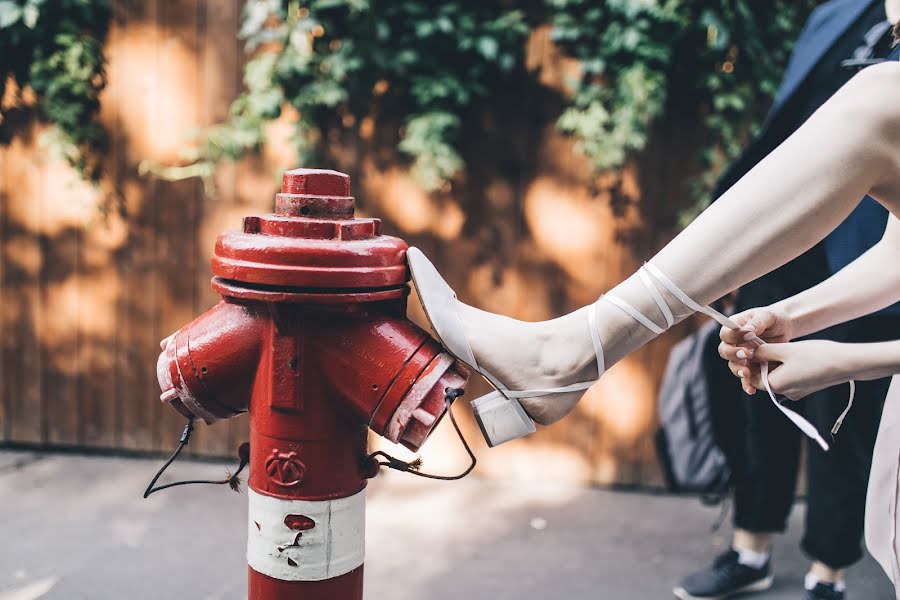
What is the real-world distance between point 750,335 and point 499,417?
1.63 feet

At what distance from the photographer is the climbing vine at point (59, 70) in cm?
356

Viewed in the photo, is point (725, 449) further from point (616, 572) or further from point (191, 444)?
point (191, 444)

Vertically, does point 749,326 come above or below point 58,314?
above

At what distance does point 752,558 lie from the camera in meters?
2.89

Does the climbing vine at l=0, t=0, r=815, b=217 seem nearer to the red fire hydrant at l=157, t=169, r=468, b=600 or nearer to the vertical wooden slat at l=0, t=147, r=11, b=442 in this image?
the vertical wooden slat at l=0, t=147, r=11, b=442

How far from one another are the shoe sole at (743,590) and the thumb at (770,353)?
1582 mm

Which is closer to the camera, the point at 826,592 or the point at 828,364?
the point at 828,364

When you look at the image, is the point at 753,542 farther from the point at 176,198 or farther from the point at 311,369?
the point at 176,198

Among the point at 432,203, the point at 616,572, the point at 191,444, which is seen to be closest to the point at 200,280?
the point at 191,444

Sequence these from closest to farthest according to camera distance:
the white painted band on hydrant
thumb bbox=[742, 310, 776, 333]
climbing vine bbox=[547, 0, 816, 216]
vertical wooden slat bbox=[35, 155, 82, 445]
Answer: the white painted band on hydrant → thumb bbox=[742, 310, 776, 333] → climbing vine bbox=[547, 0, 816, 216] → vertical wooden slat bbox=[35, 155, 82, 445]

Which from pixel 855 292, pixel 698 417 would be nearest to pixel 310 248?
pixel 855 292

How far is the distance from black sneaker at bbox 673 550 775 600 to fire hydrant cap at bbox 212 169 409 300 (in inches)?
77.6

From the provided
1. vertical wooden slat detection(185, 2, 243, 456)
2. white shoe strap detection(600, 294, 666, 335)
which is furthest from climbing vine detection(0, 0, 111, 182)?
white shoe strap detection(600, 294, 666, 335)

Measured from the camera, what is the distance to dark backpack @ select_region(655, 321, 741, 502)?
2871 millimetres
